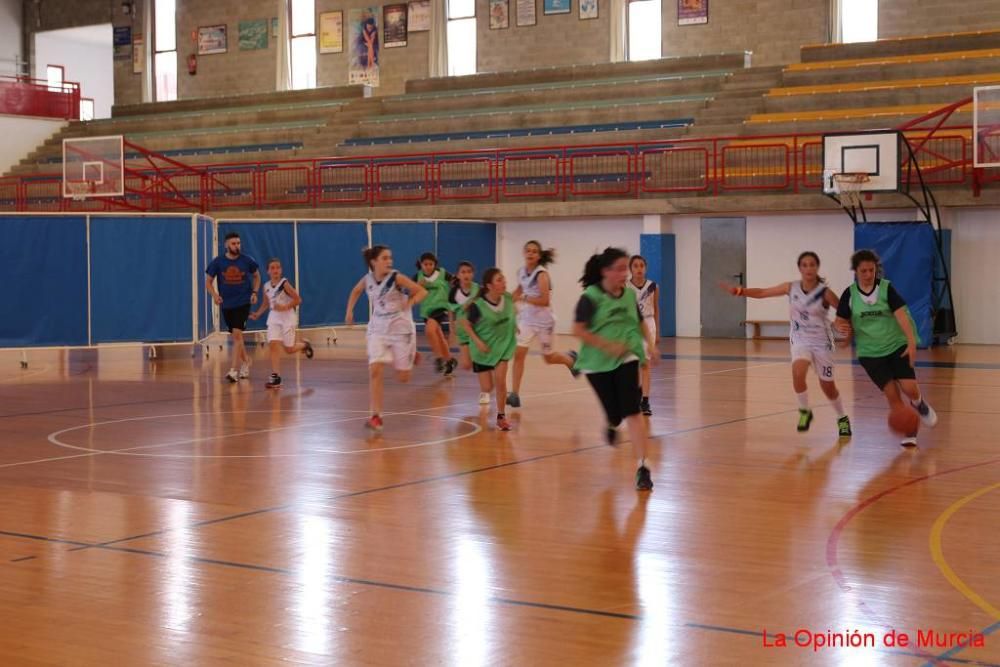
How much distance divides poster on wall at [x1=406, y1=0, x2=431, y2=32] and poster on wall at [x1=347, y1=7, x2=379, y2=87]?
4.18 feet

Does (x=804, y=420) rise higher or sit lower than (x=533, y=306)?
lower

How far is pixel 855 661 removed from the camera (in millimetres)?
5227

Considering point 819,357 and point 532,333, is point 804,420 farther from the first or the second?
point 532,333

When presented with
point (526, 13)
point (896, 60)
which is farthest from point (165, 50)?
point (896, 60)

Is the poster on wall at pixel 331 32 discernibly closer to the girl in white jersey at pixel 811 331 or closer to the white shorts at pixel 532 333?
the white shorts at pixel 532 333

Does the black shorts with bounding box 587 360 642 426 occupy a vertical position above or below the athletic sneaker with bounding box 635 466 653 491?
above

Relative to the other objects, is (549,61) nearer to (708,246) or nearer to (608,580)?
(708,246)

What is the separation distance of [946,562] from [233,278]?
42.1 ft

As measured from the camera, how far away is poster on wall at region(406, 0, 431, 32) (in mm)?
40125

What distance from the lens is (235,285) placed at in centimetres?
1808

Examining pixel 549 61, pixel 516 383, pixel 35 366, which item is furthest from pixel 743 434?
pixel 549 61

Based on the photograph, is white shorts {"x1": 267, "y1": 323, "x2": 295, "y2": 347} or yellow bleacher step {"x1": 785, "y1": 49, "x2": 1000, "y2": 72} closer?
white shorts {"x1": 267, "y1": 323, "x2": 295, "y2": 347}

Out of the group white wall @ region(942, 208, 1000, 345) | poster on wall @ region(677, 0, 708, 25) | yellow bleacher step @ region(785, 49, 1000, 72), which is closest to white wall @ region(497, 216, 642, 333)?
yellow bleacher step @ region(785, 49, 1000, 72)

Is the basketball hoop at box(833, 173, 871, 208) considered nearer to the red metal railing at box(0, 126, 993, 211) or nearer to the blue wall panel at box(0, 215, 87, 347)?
the red metal railing at box(0, 126, 993, 211)
